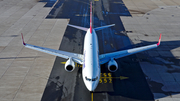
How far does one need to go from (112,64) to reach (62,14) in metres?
33.8

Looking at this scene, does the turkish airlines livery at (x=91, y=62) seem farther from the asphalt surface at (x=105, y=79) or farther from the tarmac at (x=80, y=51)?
the tarmac at (x=80, y=51)

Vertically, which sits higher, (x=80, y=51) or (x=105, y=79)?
(x=80, y=51)

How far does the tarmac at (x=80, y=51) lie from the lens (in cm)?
2256

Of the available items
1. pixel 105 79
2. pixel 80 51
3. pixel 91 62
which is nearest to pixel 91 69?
pixel 91 62

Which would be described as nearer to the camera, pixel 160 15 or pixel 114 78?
pixel 114 78

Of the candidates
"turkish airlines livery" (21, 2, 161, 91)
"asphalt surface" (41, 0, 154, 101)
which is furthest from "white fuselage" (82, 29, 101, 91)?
"asphalt surface" (41, 0, 154, 101)

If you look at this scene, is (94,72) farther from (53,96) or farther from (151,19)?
(151,19)

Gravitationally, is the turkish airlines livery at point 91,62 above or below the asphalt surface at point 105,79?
above

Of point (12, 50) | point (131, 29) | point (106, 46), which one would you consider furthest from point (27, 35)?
point (131, 29)

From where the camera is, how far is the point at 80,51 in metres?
31.3

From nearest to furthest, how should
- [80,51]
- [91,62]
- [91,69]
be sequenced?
[91,69] < [91,62] < [80,51]

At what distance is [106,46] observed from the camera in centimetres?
3353

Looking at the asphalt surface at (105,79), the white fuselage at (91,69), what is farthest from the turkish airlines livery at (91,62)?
the asphalt surface at (105,79)

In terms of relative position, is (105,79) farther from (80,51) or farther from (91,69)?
(80,51)
